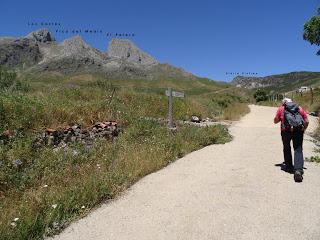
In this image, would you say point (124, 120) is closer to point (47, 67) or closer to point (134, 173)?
point (134, 173)

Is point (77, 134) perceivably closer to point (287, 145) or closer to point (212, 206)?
point (287, 145)

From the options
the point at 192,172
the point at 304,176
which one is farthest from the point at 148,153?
the point at 304,176

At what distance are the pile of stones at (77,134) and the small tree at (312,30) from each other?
11074 mm

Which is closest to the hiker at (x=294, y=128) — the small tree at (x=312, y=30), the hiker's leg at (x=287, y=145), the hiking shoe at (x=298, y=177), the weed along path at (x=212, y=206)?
the hiker's leg at (x=287, y=145)

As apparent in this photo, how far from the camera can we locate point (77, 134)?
1220 cm

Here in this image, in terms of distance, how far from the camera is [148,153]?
1065 cm

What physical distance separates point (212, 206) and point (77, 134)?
5.76 m

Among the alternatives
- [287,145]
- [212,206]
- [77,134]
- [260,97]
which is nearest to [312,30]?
[287,145]

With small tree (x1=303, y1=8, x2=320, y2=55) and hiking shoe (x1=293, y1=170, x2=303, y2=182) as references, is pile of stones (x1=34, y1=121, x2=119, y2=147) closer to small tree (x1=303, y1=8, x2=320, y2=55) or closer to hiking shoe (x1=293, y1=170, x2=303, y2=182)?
hiking shoe (x1=293, y1=170, x2=303, y2=182)

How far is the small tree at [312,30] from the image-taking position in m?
19.7

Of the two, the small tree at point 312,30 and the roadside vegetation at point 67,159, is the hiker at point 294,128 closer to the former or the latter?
the roadside vegetation at point 67,159

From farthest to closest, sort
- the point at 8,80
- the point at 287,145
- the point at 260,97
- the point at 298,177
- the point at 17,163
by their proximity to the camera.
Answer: the point at 260,97 → the point at 8,80 → the point at 287,145 → the point at 17,163 → the point at 298,177

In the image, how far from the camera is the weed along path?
6.37 metres

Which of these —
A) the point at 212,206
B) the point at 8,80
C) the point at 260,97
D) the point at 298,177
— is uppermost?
the point at 8,80
